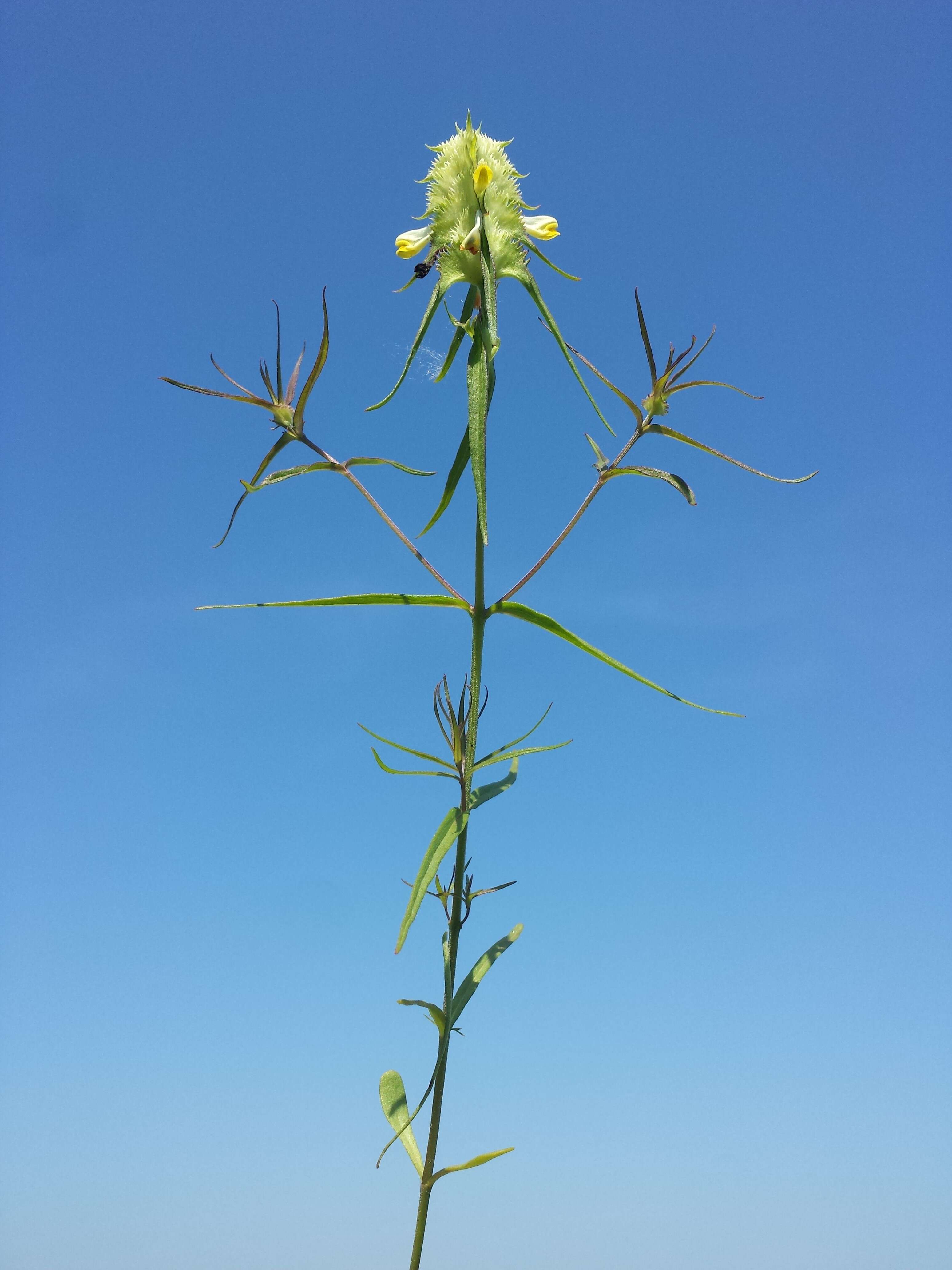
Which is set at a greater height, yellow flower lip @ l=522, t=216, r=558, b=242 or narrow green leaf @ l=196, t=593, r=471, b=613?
yellow flower lip @ l=522, t=216, r=558, b=242

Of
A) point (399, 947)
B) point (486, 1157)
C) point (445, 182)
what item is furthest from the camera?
point (445, 182)

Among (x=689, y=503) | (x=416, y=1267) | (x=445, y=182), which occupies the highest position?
(x=445, y=182)

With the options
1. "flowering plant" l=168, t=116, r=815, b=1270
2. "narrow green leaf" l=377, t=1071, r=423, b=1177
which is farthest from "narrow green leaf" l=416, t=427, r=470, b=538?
"narrow green leaf" l=377, t=1071, r=423, b=1177

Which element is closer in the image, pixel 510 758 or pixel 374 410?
pixel 374 410

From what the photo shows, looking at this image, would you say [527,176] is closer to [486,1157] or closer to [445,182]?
[445,182]

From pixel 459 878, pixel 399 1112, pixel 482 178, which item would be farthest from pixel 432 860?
pixel 482 178

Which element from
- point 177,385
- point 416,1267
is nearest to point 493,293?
point 177,385

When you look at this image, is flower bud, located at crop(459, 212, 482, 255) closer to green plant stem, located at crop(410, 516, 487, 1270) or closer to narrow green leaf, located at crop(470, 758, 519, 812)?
green plant stem, located at crop(410, 516, 487, 1270)
